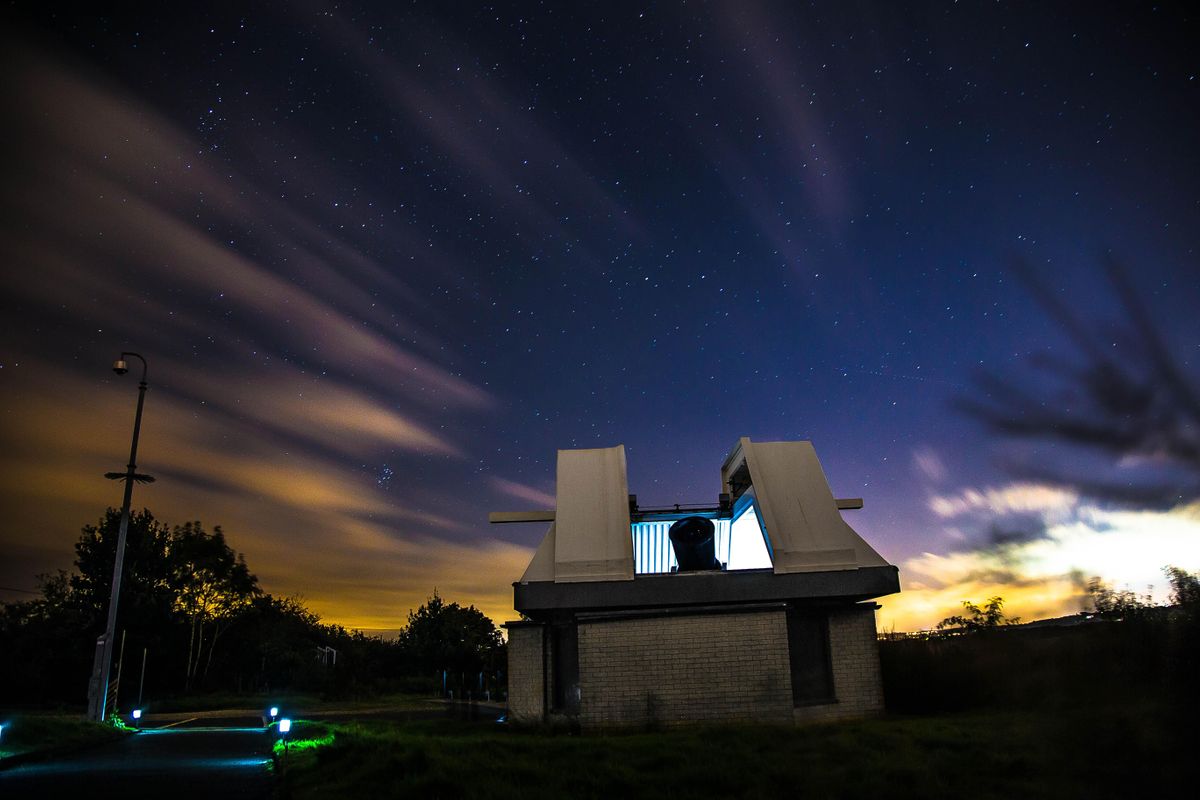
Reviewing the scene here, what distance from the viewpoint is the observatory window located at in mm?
15148

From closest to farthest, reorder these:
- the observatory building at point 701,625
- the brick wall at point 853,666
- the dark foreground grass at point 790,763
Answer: the dark foreground grass at point 790,763 < the observatory building at point 701,625 < the brick wall at point 853,666

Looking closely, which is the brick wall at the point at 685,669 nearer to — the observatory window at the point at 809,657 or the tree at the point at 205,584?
the observatory window at the point at 809,657

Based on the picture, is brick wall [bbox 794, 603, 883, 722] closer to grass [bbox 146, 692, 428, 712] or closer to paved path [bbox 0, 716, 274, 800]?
paved path [bbox 0, 716, 274, 800]

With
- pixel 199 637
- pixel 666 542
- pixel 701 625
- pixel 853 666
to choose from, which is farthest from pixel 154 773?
pixel 199 637

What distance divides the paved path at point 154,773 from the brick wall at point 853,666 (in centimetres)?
947

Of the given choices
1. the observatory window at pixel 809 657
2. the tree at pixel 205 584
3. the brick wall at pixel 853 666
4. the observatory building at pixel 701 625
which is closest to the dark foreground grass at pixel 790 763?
the observatory building at pixel 701 625

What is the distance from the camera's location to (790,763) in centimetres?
868

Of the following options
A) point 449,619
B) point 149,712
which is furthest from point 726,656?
point 449,619

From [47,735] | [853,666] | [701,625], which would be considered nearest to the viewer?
[701,625]

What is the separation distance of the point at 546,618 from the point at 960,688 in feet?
27.7

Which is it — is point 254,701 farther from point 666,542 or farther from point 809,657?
point 809,657

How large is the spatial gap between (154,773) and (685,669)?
28.2 ft

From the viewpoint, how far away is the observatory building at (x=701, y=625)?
14.2 m

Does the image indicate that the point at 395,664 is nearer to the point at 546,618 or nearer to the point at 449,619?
the point at 449,619
